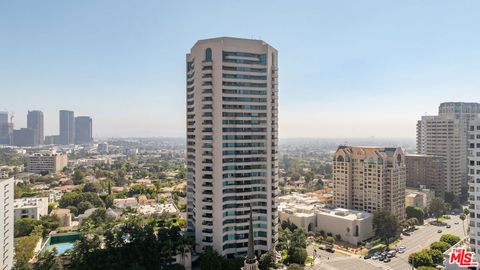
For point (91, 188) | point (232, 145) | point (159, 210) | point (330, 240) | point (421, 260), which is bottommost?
point (330, 240)

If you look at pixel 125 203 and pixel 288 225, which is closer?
pixel 288 225

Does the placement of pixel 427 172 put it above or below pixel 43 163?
above

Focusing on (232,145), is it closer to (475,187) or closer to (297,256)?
(297,256)

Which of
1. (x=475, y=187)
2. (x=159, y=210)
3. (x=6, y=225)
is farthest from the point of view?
(x=159, y=210)

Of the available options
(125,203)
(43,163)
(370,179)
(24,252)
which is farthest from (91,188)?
(370,179)

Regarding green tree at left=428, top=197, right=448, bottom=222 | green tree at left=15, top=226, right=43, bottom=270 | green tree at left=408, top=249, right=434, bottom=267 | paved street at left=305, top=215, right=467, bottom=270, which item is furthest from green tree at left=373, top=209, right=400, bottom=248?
green tree at left=15, top=226, right=43, bottom=270

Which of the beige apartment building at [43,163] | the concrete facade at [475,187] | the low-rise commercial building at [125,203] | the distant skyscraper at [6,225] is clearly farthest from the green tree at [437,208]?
the beige apartment building at [43,163]
